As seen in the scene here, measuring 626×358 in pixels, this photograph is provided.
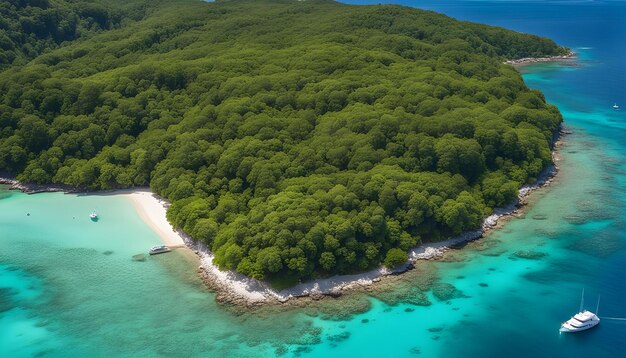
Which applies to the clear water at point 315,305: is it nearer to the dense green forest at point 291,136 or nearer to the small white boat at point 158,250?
the small white boat at point 158,250

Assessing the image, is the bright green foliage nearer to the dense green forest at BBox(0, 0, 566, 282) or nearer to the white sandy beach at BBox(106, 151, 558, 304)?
the dense green forest at BBox(0, 0, 566, 282)

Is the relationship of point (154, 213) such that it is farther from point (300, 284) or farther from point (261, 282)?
point (300, 284)

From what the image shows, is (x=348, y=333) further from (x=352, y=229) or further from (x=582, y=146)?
(x=582, y=146)

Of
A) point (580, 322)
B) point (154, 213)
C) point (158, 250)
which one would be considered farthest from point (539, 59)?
point (158, 250)

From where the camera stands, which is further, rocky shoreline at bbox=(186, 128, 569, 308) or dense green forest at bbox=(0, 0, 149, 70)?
dense green forest at bbox=(0, 0, 149, 70)

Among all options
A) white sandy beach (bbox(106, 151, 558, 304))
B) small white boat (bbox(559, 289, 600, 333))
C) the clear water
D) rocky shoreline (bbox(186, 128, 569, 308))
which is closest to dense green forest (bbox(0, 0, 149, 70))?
the clear water

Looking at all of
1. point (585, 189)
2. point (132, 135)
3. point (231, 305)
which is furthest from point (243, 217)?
point (585, 189)
